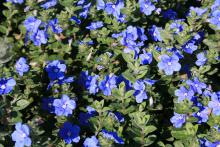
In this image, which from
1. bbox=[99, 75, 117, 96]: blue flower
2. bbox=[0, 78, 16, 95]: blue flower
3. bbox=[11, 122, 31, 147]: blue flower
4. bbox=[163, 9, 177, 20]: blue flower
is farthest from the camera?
bbox=[163, 9, 177, 20]: blue flower

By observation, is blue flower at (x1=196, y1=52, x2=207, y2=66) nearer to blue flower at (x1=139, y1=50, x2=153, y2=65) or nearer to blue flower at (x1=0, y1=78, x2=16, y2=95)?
blue flower at (x1=139, y1=50, x2=153, y2=65)

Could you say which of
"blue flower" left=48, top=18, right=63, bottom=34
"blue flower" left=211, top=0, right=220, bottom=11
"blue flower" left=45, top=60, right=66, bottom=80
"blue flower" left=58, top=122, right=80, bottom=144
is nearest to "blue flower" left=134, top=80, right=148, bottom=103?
"blue flower" left=58, top=122, right=80, bottom=144

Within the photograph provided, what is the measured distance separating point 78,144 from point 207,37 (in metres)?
1.46

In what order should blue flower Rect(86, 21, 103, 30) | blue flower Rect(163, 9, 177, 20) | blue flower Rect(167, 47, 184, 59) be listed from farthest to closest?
blue flower Rect(163, 9, 177, 20)
blue flower Rect(86, 21, 103, 30)
blue flower Rect(167, 47, 184, 59)

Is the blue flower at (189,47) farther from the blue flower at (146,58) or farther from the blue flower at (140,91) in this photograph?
the blue flower at (140,91)

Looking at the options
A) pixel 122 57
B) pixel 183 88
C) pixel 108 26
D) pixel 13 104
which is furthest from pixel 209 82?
pixel 13 104

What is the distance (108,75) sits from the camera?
11.8ft

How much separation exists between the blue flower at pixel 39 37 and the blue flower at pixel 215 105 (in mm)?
1462

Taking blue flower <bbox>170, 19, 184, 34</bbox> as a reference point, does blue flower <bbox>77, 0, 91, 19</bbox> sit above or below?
above

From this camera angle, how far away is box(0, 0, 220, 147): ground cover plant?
3246 mm

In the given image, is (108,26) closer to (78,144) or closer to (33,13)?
(33,13)

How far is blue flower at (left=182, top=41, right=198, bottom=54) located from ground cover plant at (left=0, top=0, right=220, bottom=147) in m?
0.02

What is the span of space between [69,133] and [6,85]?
542mm

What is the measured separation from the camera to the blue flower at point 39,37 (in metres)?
3.98
